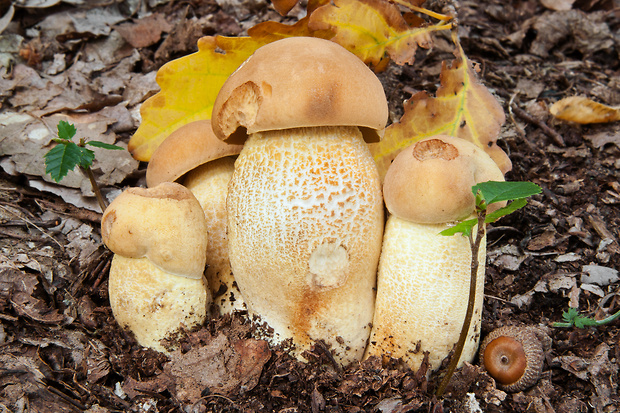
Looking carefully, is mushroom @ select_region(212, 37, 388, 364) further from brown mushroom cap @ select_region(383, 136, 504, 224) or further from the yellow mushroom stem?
brown mushroom cap @ select_region(383, 136, 504, 224)

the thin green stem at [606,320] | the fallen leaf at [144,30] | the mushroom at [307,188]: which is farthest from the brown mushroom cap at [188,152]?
the fallen leaf at [144,30]

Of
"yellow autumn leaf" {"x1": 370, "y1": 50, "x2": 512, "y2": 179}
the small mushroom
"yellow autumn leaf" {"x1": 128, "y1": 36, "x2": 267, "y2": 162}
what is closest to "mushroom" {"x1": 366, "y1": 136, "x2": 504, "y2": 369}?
the small mushroom

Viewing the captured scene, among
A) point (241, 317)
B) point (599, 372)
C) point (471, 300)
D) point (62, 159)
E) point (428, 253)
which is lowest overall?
point (599, 372)

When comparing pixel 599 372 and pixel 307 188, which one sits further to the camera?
pixel 599 372

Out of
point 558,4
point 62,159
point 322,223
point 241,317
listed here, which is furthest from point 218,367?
point 558,4

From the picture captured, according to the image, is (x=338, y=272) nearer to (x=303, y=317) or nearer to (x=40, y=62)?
(x=303, y=317)

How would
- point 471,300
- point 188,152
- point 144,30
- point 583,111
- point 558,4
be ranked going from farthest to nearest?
point 558,4
point 144,30
point 583,111
point 188,152
point 471,300

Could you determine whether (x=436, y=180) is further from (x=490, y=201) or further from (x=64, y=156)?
(x=64, y=156)
